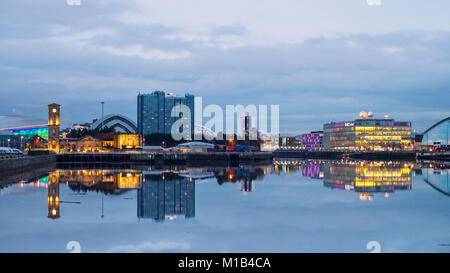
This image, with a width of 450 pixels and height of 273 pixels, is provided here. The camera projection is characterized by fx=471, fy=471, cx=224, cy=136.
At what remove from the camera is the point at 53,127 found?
11212 centimetres

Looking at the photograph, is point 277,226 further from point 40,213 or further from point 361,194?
point 361,194

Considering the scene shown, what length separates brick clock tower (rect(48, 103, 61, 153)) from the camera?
11138 cm

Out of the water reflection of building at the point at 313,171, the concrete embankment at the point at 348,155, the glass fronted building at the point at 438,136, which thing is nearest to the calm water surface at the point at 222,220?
the water reflection of building at the point at 313,171

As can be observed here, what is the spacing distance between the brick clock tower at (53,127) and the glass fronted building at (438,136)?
118841mm

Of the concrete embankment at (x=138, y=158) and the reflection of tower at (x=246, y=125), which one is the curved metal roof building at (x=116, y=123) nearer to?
the reflection of tower at (x=246, y=125)

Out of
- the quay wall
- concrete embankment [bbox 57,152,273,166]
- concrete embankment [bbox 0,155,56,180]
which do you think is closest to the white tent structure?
concrete embankment [bbox 57,152,273,166]

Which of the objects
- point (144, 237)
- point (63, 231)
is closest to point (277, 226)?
point (144, 237)

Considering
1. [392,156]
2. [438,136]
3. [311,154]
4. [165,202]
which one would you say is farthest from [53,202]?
[438,136]

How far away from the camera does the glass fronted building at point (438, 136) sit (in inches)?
6314

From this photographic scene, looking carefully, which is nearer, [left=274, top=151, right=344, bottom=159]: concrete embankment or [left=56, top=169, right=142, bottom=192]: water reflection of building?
[left=56, top=169, right=142, bottom=192]: water reflection of building

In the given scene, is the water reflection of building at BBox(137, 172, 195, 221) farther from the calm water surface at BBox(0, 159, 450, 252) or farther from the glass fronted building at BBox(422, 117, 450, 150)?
the glass fronted building at BBox(422, 117, 450, 150)

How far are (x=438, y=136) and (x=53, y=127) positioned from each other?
414 feet

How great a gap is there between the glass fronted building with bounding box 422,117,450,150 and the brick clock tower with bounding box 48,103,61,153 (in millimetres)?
118841
